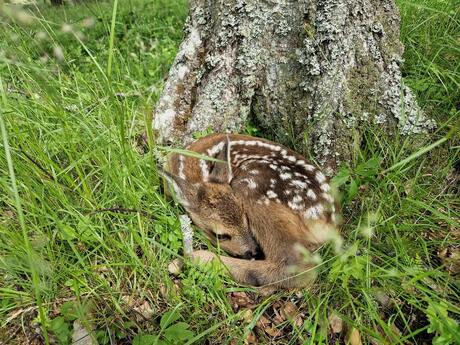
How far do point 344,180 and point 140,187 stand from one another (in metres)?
1.13

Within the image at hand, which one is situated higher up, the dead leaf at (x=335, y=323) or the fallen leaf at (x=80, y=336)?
the fallen leaf at (x=80, y=336)

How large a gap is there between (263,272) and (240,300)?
198 mm

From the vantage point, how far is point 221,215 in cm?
238

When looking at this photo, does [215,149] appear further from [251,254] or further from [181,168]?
[251,254]

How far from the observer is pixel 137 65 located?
3.40 meters

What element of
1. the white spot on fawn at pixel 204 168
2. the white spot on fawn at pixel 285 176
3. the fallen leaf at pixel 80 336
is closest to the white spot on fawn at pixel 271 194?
the white spot on fawn at pixel 285 176

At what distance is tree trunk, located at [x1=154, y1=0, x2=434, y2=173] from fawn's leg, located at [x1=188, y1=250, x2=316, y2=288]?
76 centimetres

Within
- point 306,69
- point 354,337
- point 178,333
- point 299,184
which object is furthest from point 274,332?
point 306,69

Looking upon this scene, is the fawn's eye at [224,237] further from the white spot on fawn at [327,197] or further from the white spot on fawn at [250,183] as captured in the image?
the white spot on fawn at [327,197]

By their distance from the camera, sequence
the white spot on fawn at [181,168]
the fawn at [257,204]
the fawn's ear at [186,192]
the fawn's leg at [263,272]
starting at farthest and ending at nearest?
the white spot on fawn at [181,168]
the fawn's ear at [186,192]
the fawn at [257,204]
the fawn's leg at [263,272]

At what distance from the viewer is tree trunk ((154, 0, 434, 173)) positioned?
230 centimetres

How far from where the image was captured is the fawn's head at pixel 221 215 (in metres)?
2.34

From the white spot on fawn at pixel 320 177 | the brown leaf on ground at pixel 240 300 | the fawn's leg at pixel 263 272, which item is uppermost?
the white spot on fawn at pixel 320 177

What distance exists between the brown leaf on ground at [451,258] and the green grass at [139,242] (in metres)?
0.04
